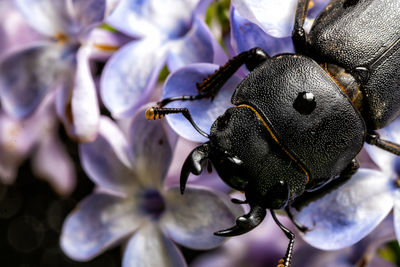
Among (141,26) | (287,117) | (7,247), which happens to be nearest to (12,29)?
(141,26)

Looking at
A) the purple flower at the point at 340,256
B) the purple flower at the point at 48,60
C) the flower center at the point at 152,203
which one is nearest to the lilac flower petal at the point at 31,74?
the purple flower at the point at 48,60

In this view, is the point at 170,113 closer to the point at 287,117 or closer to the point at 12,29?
the point at 287,117

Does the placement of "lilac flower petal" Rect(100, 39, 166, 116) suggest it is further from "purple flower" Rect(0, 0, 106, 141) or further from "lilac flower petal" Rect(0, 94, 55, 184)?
"lilac flower petal" Rect(0, 94, 55, 184)

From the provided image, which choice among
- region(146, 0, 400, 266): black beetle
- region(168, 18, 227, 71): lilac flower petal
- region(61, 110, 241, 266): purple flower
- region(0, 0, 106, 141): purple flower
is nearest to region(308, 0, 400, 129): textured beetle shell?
region(146, 0, 400, 266): black beetle

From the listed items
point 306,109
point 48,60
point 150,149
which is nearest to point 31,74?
point 48,60

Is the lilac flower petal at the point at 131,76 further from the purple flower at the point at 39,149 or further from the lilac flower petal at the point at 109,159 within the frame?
the purple flower at the point at 39,149

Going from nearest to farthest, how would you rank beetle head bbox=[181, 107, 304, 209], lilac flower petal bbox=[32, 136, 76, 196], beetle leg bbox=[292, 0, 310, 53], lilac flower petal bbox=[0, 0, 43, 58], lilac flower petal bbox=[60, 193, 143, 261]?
beetle head bbox=[181, 107, 304, 209]
beetle leg bbox=[292, 0, 310, 53]
lilac flower petal bbox=[60, 193, 143, 261]
lilac flower petal bbox=[0, 0, 43, 58]
lilac flower petal bbox=[32, 136, 76, 196]
